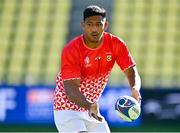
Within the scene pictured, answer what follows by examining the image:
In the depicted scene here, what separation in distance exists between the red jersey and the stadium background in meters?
6.64

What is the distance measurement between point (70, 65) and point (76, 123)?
2.16 ft

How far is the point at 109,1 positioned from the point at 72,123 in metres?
10.3

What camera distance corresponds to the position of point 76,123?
6457mm

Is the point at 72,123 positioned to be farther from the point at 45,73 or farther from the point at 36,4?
the point at 36,4

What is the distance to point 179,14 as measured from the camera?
16344 millimetres

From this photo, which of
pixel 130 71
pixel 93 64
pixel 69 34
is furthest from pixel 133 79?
pixel 69 34

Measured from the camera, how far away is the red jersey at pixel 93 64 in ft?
21.2

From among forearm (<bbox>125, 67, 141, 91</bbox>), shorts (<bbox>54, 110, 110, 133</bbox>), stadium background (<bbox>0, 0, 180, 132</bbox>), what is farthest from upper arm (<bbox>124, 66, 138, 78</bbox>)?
stadium background (<bbox>0, 0, 180, 132</bbox>)

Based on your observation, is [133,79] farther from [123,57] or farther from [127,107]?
[127,107]

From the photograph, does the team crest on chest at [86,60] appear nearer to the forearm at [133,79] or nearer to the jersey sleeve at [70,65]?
the jersey sleeve at [70,65]

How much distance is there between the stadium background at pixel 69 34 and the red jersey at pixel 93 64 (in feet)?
21.8

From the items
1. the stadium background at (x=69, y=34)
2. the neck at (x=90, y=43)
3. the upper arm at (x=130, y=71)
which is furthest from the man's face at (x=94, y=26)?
the stadium background at (x=69, y=34)

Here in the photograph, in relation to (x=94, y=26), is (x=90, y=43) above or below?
below

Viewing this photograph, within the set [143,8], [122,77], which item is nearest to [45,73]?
[122,77]
